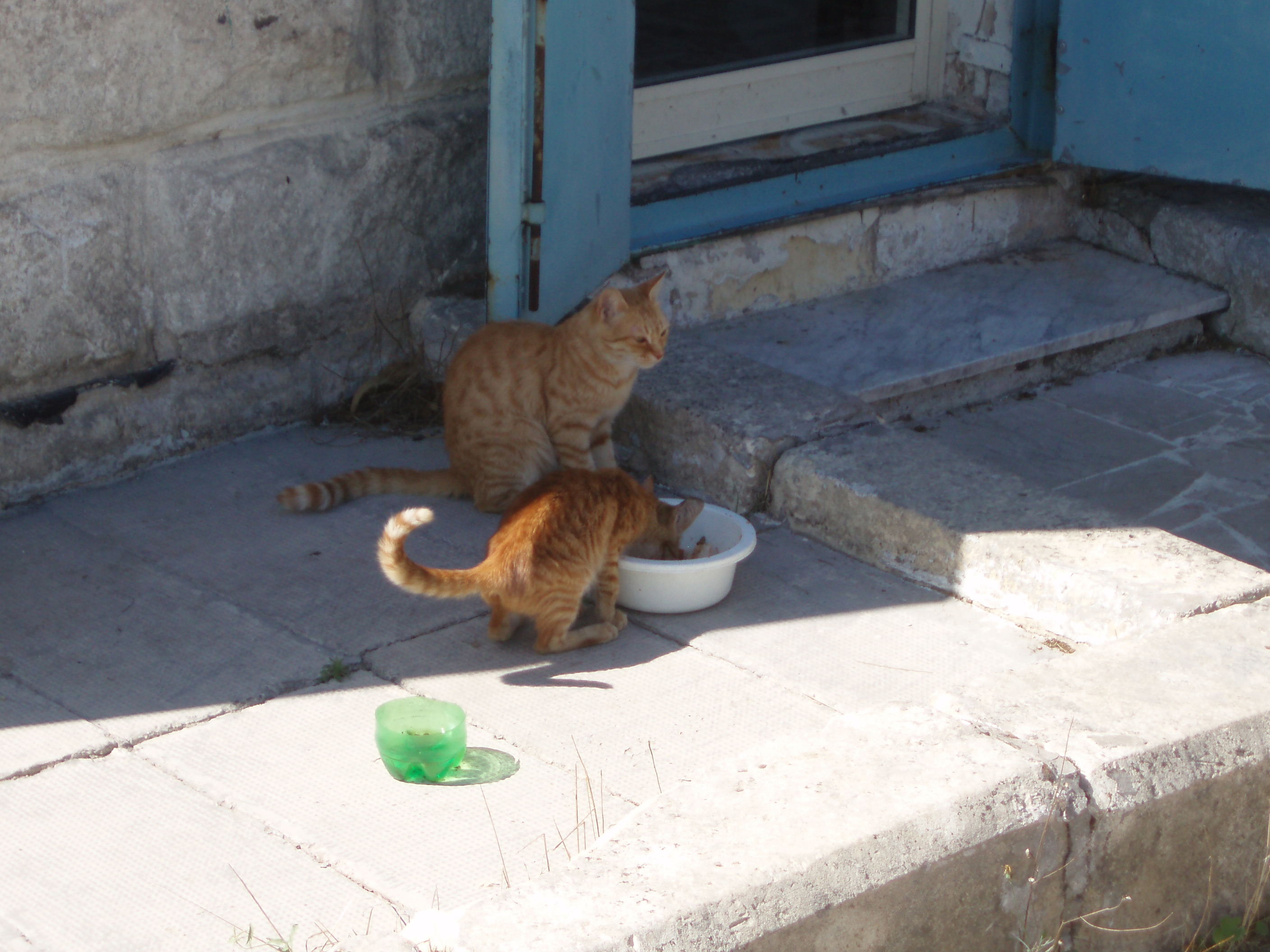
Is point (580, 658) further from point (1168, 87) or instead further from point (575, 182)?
point (1168, 87)

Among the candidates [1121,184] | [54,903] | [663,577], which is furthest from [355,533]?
[1121,184]

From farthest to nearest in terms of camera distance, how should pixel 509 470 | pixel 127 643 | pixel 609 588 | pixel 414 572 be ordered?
1. pixel 509 470
2. pixel 609 588
3. pixel 127 643
4. pixel 414 572

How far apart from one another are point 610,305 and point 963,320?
1.61 metres

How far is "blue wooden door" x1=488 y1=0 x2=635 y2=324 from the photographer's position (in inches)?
165

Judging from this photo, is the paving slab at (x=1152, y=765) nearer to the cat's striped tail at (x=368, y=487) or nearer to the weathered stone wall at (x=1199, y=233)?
the cat's striped tail at (x=368, y=487)

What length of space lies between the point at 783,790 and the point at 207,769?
51.8 inches

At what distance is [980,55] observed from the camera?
584 centimetres

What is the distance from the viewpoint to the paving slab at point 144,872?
250 cm

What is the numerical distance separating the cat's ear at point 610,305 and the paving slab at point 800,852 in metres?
1.82

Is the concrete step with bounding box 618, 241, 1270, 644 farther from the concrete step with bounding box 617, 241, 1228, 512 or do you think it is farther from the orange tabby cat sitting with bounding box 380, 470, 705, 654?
the orange tabby cat sitting with bounding box 380, 470, 705, 654

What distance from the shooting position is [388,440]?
4648 millimetres

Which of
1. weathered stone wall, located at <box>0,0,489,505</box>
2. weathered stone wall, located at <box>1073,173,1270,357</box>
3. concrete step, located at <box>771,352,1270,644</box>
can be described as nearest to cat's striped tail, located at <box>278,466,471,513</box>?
weathered stone wall, located at <box>0,0,489,505</box>

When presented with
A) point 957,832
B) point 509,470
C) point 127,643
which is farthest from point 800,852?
point 509,470

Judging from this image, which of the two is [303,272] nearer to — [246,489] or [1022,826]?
[246,489]
